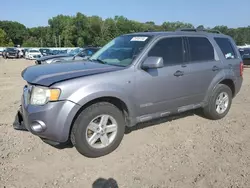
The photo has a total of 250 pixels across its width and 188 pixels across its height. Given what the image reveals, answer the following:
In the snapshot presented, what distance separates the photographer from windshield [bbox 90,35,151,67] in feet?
14.4

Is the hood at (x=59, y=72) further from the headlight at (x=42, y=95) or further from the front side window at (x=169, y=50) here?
the front side window at (x=169, y=50)

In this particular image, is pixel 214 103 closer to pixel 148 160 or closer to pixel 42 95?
pixel 148 160

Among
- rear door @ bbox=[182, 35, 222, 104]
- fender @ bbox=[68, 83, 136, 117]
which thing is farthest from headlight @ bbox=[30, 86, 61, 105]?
rear door @ bbox=[182, 35, 222, 104]

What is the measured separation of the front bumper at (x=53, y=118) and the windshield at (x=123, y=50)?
4.05 feet

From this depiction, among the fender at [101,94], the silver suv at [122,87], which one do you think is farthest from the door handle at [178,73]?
the fender at [101,94]


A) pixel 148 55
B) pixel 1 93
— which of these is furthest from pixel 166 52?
pixel 1 93

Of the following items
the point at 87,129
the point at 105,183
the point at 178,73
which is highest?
the point at 178,73

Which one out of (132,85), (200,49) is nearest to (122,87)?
(132,85)

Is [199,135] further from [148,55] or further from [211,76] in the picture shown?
[148,55]

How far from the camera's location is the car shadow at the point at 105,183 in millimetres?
3216

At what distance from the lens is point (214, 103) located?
546 cm

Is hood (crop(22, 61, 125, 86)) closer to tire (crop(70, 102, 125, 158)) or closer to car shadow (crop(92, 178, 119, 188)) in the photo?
tire (crop(70, 102, 125, 158))

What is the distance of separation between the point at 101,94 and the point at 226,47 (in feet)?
11.1

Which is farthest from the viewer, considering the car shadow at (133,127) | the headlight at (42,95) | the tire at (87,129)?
the car shadow at (133,127)
